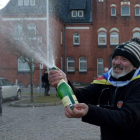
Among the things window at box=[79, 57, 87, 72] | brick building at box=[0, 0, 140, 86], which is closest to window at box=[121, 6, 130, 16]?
brick building at box=[0, 0, 140, 86]

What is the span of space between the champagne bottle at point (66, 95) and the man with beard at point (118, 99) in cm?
5

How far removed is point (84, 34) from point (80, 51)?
246cm

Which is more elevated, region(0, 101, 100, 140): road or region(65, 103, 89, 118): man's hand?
region(65, 103, 89, 118): man's hand

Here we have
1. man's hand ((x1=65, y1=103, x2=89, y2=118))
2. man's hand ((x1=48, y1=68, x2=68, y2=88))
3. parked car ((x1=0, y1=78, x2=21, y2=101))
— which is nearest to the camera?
man's hand ((x1=65, y1=103, x2=89, y2=118))

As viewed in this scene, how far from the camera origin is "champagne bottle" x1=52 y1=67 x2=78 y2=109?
2.39 meters

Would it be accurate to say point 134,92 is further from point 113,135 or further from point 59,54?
point 59,54

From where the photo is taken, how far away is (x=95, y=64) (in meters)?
42.5

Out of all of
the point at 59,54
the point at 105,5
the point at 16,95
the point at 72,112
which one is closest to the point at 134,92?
the point at 72,112

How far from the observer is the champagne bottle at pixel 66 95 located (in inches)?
94.0

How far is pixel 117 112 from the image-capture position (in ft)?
8.28

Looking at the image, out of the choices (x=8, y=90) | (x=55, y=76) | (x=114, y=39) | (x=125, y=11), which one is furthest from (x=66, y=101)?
(x=125, y=11)

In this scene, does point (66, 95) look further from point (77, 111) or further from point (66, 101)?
point (77, 111)

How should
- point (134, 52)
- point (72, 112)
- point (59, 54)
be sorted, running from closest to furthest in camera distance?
point (72, 112), point (134, 52), point (59, 54)

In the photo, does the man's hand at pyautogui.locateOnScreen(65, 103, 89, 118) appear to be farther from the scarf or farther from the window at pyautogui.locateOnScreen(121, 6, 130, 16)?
the window at pyautogui.locateOnScreen(121, 6, 130, 16)
